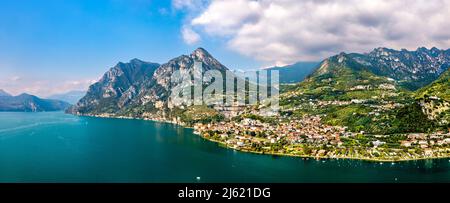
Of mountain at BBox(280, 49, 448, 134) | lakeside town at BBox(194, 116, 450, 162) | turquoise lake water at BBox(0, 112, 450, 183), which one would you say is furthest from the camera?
mountain at BBox(280, 49, 448, 134)

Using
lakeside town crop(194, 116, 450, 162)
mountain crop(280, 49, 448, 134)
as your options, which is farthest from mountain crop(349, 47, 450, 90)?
lakeside town crop(194, 116, 450, 162)

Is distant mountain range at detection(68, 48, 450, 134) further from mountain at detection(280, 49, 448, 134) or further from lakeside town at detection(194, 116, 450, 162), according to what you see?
lakeside town at detection(194, 116, 450, 162)

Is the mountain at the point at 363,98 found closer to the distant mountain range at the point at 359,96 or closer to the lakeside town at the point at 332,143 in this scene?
the distant mountain range at the point at 359,96

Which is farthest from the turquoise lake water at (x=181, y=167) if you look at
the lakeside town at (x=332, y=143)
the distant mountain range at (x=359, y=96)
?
the distant mountain range at (x=359, y=96)

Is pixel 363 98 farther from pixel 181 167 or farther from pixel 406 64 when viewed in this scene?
pixel 406 64

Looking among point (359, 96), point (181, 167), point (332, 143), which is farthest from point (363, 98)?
point (181, 167)

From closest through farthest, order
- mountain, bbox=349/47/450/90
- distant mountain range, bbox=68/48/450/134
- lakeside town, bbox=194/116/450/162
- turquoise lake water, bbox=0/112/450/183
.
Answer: turquoise lake water, bbox=0/112/450/183
lakeside town, bbox=194/116/450/162
distant mountain range, bbox=68/48/450/134
mountain, bbox=349/47/450/90
